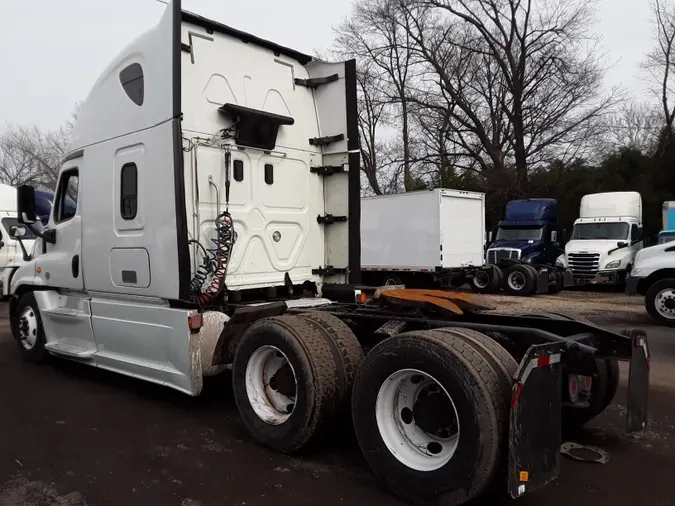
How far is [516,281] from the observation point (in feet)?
58.3

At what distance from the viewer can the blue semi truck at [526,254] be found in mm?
17625

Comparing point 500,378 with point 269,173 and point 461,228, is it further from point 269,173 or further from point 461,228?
point 461,228

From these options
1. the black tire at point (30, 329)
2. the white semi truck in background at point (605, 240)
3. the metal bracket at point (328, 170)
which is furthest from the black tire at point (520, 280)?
the black tire at point (30, 329)

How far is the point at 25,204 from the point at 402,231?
12.4 metres

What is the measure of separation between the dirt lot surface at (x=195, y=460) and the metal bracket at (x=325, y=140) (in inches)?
118

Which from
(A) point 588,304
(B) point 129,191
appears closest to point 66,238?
(B) point 129,191

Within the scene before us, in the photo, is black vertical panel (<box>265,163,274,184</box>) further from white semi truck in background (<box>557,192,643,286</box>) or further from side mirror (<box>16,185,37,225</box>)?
white semi truck in background (<box>557,192,643,286</box>)

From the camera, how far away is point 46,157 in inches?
1823

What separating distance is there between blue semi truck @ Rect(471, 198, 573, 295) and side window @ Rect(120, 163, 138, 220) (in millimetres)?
14015

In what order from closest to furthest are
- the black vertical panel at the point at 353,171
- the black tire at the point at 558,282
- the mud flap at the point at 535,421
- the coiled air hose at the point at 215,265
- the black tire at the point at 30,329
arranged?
the mud flap at the point at 535,421
the coiled air hose at the point at 215,265
the black vertical panel at the point at 353,171
the black tire at the point at 30,329
the black tire at the point at 558,282

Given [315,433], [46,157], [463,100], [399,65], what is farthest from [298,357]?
[46,157]

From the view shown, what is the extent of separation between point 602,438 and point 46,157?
163 feet

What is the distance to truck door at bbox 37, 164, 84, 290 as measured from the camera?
6.57 meters

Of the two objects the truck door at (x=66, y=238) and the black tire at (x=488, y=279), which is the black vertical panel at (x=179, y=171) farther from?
the black tire at (x=488, y=279)
